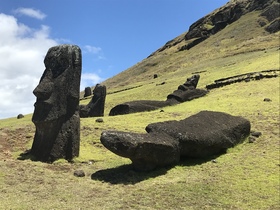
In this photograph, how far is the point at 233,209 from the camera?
1164 cm

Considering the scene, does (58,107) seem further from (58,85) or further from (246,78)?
(246,78)

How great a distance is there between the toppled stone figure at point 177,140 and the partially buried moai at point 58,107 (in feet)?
10.6

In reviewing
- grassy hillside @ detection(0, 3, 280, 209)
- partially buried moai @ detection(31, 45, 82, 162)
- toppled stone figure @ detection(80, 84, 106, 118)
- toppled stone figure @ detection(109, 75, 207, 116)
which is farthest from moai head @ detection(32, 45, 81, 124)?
toppled stone figure @ detection(80, 84, 106, 118)

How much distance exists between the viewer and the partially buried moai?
16812mm

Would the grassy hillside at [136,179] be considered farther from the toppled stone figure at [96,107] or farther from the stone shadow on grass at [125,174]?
the toppled stone figure at [96,107]

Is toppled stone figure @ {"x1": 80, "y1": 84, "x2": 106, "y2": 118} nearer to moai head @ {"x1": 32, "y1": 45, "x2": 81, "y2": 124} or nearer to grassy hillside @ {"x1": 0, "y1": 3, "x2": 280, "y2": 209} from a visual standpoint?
grassy hillside @ {"x1": 0, "y1": 3, "x2": 280, "y2": 209}

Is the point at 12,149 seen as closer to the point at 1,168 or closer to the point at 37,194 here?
the point at 1,168

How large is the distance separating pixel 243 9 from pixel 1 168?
395 ft

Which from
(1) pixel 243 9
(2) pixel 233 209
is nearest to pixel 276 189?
(2) pixel 233 209

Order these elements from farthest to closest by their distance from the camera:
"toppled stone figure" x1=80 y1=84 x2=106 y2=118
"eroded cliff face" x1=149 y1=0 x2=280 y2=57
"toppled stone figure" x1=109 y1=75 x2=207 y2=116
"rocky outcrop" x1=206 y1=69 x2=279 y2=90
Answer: "eroded cliff face" x1=149 y1=0 x2=280 y2=57, "rocky outcrop" x1=206 y1=69 x2=279 y2=90, "toppled stone figure" x1=80 y1=84 x2=106 y2=118, "toppled stone figure" x1=109 y1=75 x2=207 y2=116

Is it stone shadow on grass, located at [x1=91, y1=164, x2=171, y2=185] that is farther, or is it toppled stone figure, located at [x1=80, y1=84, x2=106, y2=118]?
toppled stone figure, located at [x1=80, y1=84, x2=106, y2=118]

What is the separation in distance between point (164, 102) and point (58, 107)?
56.8 feet

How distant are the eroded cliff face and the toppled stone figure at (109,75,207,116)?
71.4 m

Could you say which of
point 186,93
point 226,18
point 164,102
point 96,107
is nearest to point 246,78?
point 186,93
